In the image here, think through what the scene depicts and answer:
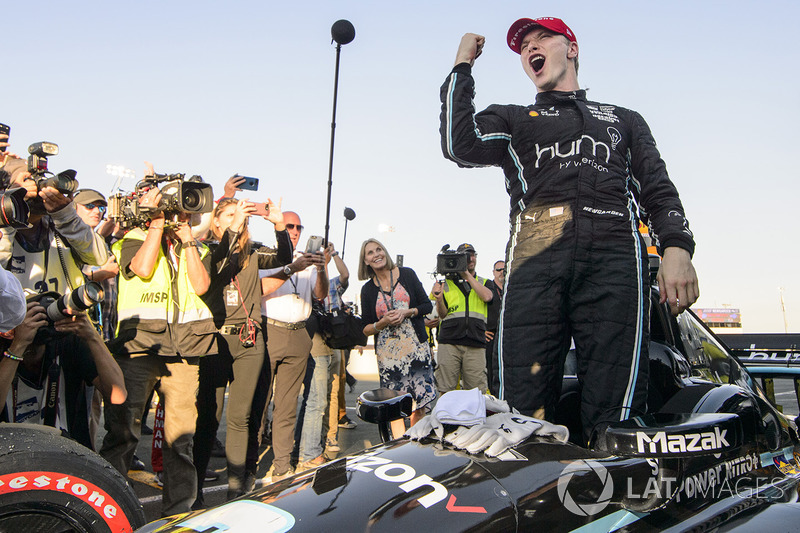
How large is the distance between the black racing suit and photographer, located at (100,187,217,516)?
2134 millimetres

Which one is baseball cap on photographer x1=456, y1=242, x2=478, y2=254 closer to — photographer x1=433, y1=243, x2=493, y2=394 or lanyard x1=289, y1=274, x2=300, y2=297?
photographer x1=433, y1=243, x2=493, y2=394

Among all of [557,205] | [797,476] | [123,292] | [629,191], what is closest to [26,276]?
[123,292]

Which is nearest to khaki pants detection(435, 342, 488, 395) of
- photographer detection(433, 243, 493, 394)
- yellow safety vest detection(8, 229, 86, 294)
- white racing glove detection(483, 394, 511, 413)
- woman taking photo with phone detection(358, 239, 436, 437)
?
photographer detection(433, 243, 493, 394)

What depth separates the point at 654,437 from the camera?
146 cm

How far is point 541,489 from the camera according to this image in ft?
4.99

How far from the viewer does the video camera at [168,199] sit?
3787 millimetres

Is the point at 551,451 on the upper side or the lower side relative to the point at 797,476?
upper

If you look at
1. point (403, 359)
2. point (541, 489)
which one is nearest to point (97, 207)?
point (403, 359)

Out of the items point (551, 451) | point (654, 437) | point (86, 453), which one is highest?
point (654, 437)

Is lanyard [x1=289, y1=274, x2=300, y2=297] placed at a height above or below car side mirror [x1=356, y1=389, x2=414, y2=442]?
above

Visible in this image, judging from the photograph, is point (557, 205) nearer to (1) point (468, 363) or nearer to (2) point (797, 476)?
(2) point (797, 476)

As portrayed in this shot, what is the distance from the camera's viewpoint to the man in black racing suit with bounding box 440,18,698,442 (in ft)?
6.98

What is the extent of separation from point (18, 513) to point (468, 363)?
480cm

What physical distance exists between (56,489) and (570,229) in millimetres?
1834
